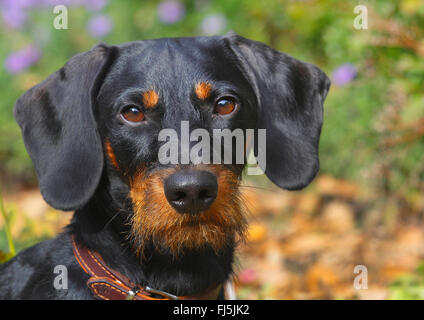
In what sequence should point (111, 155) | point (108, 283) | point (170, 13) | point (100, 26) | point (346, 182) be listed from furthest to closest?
point (170, 13), point (100, 26), point (346, 182), point (111, 155), point (108, 283)

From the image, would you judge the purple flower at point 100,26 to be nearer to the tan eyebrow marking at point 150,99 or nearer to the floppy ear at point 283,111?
the floppy ear at point 283,111

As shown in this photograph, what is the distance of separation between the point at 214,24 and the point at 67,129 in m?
4.60

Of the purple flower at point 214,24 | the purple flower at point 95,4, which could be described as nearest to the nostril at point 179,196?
the purple flower at point 214,24

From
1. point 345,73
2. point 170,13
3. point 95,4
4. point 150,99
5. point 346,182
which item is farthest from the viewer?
point 95,4

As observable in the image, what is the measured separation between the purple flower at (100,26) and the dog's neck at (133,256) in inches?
192

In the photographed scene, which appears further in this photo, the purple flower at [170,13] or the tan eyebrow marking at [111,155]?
the purple flower at [170,13]

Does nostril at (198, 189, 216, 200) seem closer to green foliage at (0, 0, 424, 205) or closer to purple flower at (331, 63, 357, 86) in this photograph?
green foliage at (0, 0, 424, 205)

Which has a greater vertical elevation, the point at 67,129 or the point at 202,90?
the point at 202,90

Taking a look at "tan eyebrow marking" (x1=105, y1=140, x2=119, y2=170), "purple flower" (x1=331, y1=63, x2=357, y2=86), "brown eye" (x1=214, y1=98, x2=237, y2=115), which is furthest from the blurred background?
"brown eye" (x1=214, y1=98, x2=237, y2=115)

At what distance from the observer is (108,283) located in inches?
99.1

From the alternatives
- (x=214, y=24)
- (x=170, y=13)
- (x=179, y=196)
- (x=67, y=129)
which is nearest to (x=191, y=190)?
(x=179, y=196)

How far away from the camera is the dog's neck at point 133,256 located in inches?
105

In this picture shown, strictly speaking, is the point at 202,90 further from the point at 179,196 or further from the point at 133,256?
the point at 133,256

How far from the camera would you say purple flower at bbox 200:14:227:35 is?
700cm
